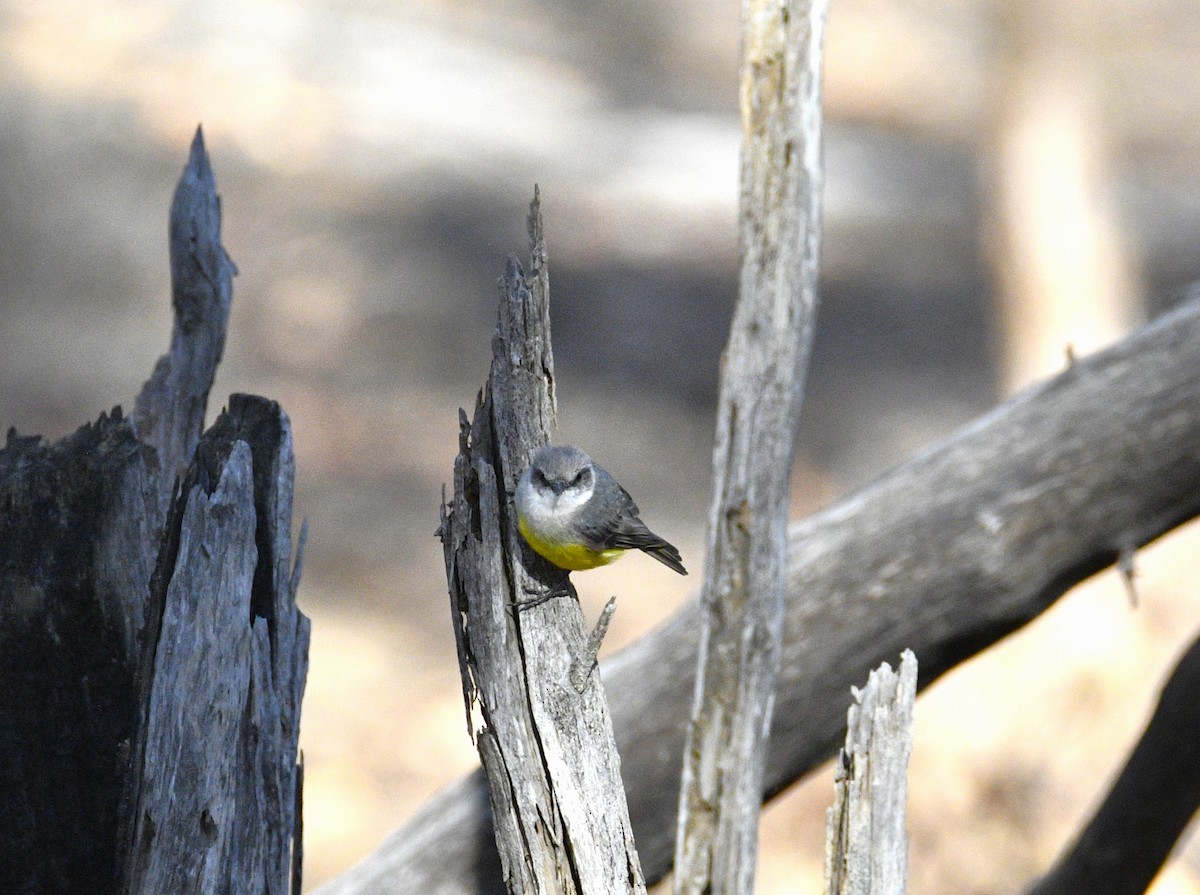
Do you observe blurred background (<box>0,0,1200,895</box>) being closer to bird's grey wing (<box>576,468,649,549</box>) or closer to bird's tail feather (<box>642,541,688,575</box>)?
bird's tail feather (<box>642,541,688,575</box>)

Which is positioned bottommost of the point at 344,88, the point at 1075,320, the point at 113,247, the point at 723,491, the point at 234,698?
the point at 234,698

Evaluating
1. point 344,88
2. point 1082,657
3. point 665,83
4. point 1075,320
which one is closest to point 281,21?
point 344,88

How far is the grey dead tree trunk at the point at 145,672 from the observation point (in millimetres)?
1907

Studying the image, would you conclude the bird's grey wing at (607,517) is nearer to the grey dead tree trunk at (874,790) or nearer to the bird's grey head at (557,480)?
the bird's grey head at (557,480)

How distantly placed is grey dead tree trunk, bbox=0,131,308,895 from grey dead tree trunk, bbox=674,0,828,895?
Answer: 84 cm

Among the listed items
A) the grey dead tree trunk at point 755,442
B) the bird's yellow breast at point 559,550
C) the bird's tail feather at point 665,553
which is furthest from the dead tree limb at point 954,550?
the bird's yellow breast at point 559,550

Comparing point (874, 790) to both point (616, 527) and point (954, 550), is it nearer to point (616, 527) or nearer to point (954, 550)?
point (616, 527)

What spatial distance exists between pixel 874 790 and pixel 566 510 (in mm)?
628

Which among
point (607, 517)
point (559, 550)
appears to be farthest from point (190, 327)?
point (559, 550)

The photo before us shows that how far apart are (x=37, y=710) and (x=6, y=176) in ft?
29.3

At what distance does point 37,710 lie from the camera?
1.99 metres

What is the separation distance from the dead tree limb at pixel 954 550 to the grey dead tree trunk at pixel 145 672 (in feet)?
4.31

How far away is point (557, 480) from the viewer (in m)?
1.97

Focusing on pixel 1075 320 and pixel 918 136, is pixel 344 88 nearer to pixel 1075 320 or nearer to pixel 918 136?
pixel 918 136
